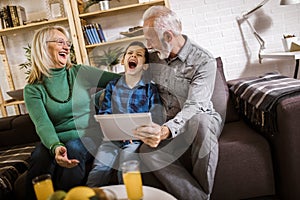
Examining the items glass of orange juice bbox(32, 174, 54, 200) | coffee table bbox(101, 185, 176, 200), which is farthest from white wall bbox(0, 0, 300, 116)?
glass of orange juice bbox(32, 174, 54, 200)

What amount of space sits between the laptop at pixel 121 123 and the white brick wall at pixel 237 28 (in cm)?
154

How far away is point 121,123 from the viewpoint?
142cm

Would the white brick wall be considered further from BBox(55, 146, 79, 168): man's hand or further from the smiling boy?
BBox(55, 146, 79, 168): man's hand

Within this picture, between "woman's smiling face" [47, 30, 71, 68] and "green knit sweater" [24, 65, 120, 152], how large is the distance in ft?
0.15

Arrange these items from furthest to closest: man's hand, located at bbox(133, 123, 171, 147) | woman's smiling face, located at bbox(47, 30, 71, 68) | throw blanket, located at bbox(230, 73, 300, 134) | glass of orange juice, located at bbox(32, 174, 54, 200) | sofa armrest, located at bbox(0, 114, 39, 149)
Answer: sofa armrest, located at bbox(0, 114, 39, 149), woman's smiling face, located at bbox(47, 30, 71, 68), throw blanket, located at bbox(230, 73, 300, 134), man's hand, located at bbox(133, 123, 171, 147), glass of orange juice, located at bbox(32, 174, 54, 200)

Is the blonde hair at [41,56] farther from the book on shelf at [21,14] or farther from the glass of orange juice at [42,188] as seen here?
the book on shelf at [21,14]

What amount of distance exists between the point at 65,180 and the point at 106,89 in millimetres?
521

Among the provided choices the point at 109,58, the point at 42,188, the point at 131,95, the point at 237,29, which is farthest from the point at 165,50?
the point at 237,29

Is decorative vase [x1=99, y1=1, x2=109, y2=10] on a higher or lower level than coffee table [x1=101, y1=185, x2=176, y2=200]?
higher

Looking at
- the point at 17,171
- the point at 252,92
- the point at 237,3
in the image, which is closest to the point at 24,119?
the point at 17,171

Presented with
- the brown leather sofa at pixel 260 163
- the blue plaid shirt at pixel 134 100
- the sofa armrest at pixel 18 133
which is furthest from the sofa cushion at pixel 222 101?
the sofa armrest at pixel 18 133

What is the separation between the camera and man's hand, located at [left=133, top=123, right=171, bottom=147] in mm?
1321

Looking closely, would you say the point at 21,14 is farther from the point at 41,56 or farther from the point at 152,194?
the point at 152,194

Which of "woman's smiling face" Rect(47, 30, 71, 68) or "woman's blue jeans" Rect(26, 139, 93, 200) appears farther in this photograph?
"woman's smiling face" Rect(47, 30, 71, 68)
